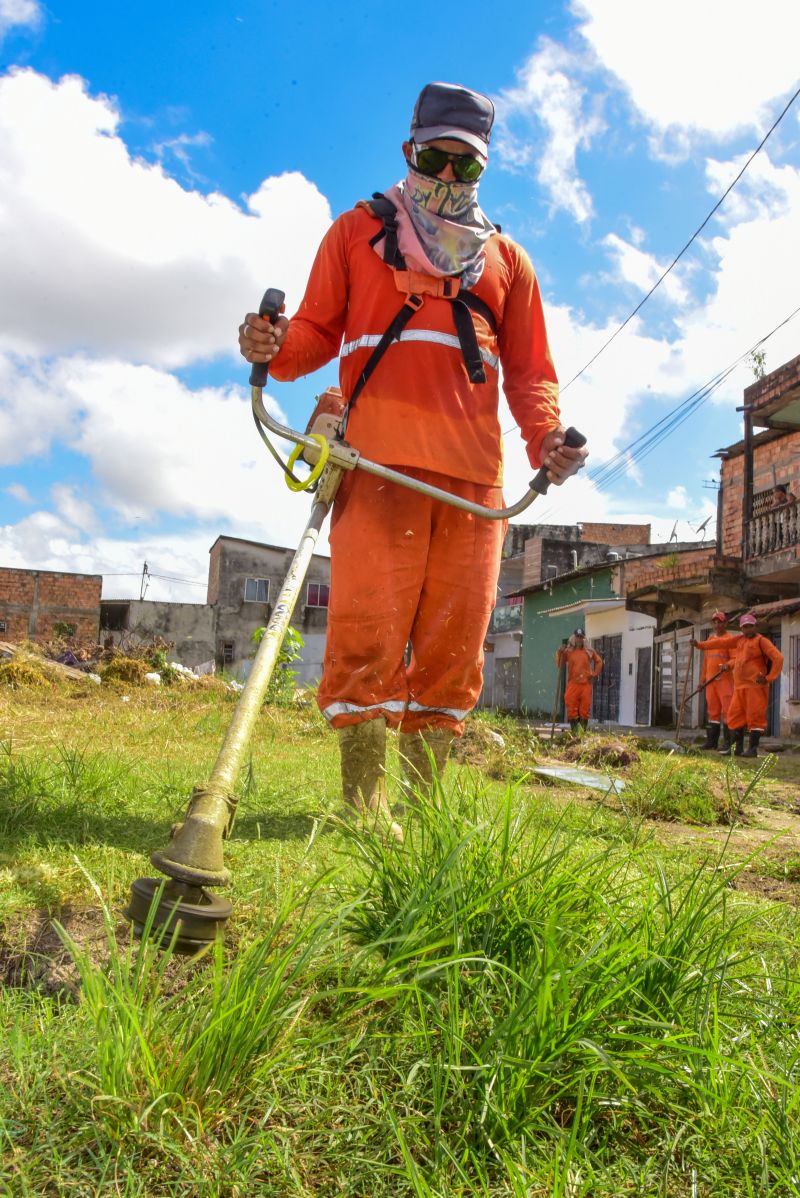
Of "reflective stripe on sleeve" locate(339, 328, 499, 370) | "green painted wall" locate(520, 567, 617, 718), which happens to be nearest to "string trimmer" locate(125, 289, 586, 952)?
"reflective stripe on sleeve" locate(339, 328, 499, 370)

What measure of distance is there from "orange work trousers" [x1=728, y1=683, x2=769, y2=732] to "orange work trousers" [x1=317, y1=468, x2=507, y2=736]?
464 inches

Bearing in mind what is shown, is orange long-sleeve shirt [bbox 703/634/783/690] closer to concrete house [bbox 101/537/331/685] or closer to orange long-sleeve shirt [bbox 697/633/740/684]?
orange long-sleeve shirt [bbox 697/633/740/684]

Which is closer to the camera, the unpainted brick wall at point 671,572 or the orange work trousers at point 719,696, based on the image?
the orange work trousers at point 719,696

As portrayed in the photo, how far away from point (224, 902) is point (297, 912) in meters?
0.33

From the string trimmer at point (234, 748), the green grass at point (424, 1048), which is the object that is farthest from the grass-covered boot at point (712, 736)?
the green grass at point (424, 1048)

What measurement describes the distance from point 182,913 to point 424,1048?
408 mm

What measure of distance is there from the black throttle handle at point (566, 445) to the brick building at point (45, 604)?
3752 cm

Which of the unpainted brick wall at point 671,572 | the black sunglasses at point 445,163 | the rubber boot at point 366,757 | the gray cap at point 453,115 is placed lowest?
the rubber boot at point 366,757

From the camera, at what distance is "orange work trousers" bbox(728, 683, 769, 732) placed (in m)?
13.9

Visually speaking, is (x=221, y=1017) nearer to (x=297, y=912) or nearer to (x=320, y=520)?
(x=297, y=912)

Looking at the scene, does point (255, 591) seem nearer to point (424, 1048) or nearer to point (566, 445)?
point (566, 445)

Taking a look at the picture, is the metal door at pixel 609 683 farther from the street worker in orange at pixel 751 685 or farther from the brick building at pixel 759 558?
the street worker in orange at pixel 751 685

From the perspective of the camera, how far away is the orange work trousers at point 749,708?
547 inches

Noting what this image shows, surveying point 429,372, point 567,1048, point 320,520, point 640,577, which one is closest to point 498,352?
point 429,372
